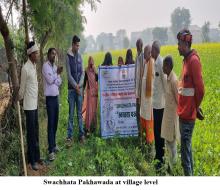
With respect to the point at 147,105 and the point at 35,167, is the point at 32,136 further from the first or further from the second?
the point at 147,105

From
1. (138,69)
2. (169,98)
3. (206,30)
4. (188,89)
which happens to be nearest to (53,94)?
(138,69)

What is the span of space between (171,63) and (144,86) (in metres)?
1.14

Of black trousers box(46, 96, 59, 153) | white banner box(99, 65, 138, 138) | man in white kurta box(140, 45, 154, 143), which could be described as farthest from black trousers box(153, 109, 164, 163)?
black trousers box(46, 96, 59, 153)

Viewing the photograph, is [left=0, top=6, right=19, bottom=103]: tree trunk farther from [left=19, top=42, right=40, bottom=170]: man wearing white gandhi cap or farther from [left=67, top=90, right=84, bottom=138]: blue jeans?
[left=67, top=90, right=84, bottom=138]: blue jeans

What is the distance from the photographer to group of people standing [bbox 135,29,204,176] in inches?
187

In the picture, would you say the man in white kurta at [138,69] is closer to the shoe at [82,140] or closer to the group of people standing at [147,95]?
the group of people standing at [147,95]

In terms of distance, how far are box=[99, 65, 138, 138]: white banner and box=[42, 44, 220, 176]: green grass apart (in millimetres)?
181

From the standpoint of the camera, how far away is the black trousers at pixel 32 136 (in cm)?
573

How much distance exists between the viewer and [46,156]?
6316mm

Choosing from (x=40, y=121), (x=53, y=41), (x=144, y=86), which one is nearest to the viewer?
(x=144, y=86)

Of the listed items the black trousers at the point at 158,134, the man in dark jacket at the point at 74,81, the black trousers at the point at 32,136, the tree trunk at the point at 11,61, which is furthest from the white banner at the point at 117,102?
the tree trunk at the point at 11,61

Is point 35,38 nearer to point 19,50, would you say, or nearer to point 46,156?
point 19,50

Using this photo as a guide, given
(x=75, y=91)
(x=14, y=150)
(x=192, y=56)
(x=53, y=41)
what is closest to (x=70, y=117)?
(x=75, y=91)

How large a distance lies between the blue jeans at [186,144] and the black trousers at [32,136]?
79.6 inches
